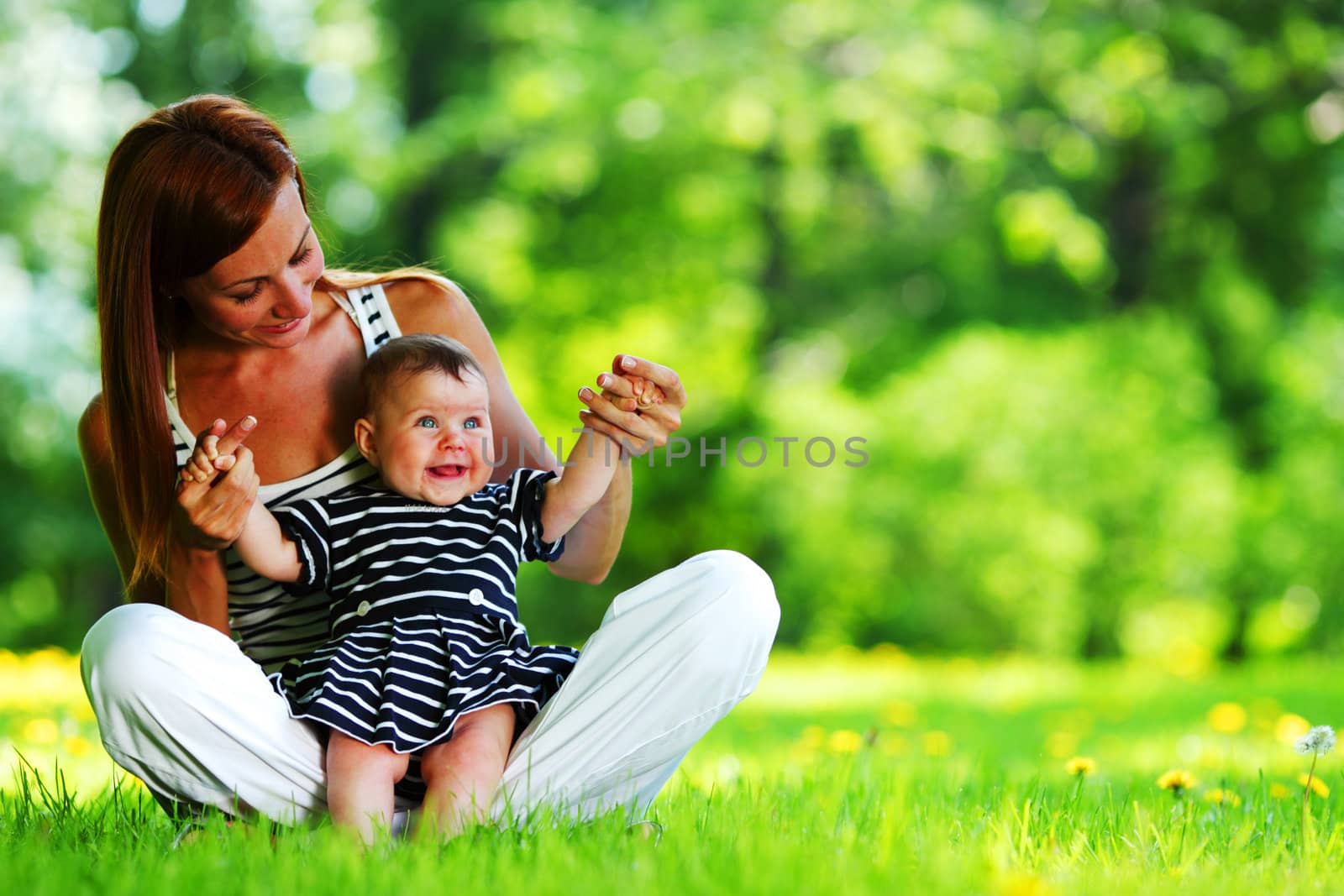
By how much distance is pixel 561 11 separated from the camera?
921cm

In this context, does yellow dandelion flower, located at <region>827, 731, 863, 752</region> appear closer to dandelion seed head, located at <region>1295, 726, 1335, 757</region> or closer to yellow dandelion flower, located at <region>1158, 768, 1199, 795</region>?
yellow dandelion flower, located at <region>1158, 768, 1199, 795</region>

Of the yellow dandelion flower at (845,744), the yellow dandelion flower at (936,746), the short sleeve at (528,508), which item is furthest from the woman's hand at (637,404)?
the yellow dandelion flower at (936,746)

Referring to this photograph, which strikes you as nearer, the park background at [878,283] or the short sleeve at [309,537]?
the short sleeve at [309,537]

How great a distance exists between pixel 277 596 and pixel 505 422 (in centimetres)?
55

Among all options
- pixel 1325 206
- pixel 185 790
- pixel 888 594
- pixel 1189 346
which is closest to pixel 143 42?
pixel 888 594

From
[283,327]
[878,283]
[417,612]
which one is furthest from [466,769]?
[878,283]

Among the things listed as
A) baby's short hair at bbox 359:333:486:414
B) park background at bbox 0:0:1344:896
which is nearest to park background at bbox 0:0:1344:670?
park background at bbox 0:0:1344:896

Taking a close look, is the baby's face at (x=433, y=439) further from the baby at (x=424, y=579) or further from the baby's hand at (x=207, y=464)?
the baby's hand at (x=207, y=464)

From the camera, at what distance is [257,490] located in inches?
84.7

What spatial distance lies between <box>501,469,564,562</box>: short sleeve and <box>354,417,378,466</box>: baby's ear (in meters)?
A: 0.25

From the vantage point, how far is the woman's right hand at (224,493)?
6.75 ft

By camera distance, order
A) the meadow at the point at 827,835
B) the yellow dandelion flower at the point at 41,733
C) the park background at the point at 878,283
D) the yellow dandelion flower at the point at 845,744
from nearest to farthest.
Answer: the meadow at the point at 827,835 → the yellow dandelion flower at the point at 845,744 → the yellow dandelion flower at the point at 41,733 → the park background at the point at 878,283

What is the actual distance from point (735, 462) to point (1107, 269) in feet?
10.5

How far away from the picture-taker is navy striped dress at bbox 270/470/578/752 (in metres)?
2.01
